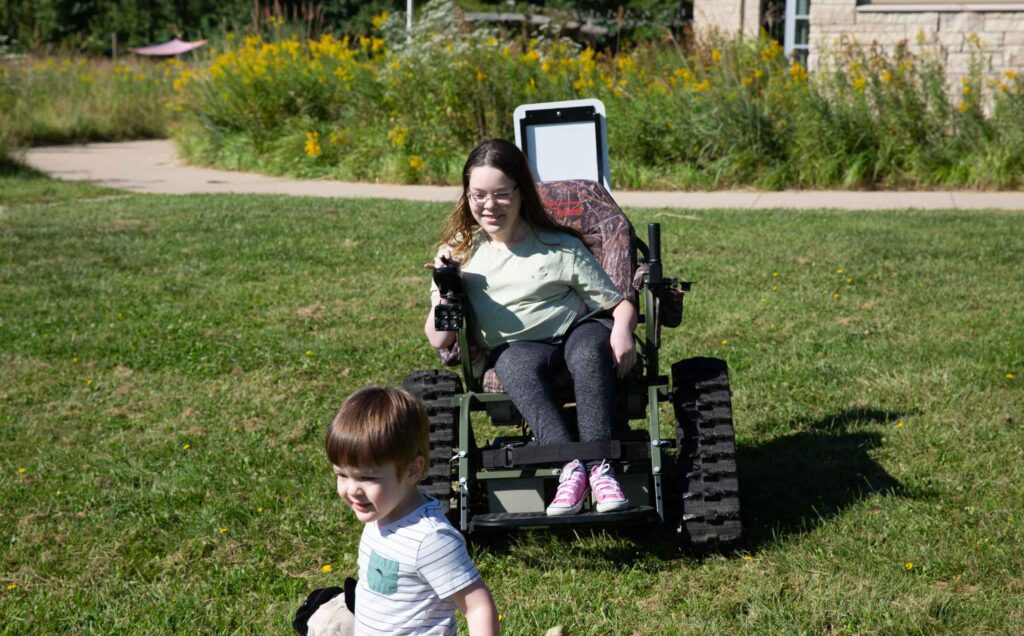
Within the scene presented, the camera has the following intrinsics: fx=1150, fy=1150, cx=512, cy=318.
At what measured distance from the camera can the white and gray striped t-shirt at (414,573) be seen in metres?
2.38

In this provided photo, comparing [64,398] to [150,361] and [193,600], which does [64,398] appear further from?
[193,600]

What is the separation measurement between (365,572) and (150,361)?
4.02 metres

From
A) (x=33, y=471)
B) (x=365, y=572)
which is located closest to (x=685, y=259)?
(x=33, y=471)

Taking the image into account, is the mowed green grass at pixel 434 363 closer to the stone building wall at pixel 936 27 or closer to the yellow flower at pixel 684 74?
the yellow flower at pixel 684 74

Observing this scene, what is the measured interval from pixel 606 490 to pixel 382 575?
1.28 metres

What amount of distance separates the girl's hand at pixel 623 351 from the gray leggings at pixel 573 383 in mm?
21

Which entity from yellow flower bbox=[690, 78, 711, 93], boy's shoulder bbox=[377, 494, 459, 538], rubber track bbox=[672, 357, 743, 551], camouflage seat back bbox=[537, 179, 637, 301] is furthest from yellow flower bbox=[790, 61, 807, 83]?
boy's shoulder bbox=[377, 494, 459, 538]

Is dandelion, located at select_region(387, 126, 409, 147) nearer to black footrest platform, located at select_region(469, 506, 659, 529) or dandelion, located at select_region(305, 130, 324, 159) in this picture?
dandelion, located at select_region(305, 130, 324, 159)

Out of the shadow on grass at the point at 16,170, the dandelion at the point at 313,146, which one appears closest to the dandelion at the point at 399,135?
the dandelion at the point at 313,146

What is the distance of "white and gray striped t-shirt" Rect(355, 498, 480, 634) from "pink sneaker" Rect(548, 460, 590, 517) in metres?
1.10

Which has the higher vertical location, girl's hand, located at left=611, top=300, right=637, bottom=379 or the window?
the window

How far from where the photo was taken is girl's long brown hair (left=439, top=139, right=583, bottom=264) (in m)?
3.84

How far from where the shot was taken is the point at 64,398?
562 centimetres

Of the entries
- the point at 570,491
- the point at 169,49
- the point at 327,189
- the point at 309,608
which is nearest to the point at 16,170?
the point at 327,189
